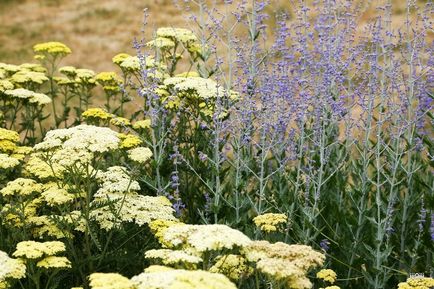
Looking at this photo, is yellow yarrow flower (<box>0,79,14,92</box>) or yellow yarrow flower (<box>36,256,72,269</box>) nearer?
yellow yarrow flower (<box>36,256,72,269</box>)

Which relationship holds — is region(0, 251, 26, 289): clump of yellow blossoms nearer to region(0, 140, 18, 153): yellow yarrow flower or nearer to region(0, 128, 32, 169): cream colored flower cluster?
region(0, 128, 32, 169): cream colored flower cluster

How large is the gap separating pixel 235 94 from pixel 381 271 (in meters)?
1.81

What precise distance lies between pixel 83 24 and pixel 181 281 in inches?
555

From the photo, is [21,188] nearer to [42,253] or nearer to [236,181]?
[42,253]

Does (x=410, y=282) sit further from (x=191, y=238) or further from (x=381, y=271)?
(x=191, y=238)

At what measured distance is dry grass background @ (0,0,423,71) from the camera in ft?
50.0

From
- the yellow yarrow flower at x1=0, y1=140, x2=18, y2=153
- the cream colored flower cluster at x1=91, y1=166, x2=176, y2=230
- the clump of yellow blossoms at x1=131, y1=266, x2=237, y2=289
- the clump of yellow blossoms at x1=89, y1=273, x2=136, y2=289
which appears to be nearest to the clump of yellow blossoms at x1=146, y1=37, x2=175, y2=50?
the yellow yarrow flower at x1=0, y1=140, x2=18, y2=153

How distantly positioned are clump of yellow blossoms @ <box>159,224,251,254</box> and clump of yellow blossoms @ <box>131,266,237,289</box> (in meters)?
0.47

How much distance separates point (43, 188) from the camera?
16.9 feet

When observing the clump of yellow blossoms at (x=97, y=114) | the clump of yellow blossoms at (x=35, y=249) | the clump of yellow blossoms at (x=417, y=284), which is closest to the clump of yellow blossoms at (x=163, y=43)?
the clump of yellow blossoms at (x=97, y=114)

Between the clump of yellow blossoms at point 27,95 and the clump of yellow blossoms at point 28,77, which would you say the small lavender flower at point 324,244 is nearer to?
the clump of yellow blossoms at point 27,95

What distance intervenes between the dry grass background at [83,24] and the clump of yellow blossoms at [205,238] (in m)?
11.1

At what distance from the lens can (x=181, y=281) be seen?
3.13m

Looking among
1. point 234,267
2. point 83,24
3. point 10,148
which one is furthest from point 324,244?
point 83,24
